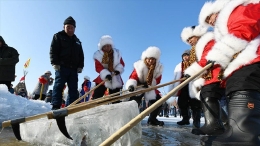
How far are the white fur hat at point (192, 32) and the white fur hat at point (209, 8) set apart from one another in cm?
109

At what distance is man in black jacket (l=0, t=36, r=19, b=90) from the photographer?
15.6ft

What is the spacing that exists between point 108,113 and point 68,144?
418 millimetres

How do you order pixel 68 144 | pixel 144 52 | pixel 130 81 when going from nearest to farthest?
pixel 68 144, pixel 130 81, pixel 144 52

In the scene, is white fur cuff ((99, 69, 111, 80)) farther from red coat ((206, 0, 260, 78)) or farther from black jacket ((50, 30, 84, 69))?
red coat ((206, 0, 260, 78))

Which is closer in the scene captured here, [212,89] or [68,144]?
[68,144]

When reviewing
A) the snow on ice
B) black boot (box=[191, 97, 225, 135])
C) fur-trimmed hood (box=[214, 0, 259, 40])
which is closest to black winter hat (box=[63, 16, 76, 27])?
the snow on ice

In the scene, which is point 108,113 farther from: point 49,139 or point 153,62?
point 153,62

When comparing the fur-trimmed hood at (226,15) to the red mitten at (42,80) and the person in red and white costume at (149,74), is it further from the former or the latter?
the red mitten at (42,80)

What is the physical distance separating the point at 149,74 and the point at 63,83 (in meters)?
1.75

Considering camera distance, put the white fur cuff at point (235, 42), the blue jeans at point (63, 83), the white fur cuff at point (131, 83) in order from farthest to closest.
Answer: the white fur cuff at point (131, 83), the blue jeans at point (63, 83), the white fur cuff at point (235, 42)

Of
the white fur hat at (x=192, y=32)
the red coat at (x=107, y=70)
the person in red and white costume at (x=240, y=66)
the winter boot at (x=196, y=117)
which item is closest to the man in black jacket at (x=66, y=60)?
the red coat at (x=107, y=70)

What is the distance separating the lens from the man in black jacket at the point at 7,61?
4.76 meters

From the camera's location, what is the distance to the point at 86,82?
11.2m

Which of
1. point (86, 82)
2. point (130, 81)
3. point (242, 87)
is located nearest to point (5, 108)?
point (130, 81)
